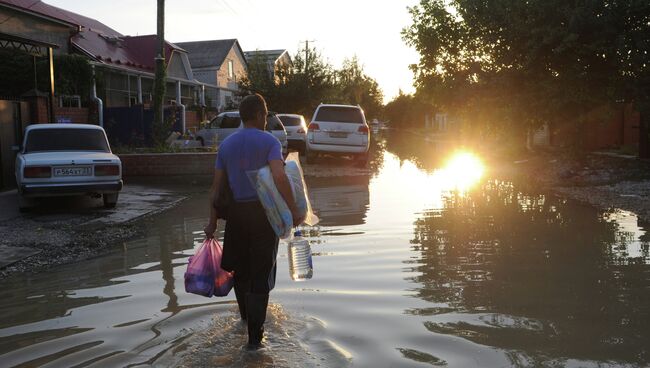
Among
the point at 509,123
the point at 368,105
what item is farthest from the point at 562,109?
the point at 368,105

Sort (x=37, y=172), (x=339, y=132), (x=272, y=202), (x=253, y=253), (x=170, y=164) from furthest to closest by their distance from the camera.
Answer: (x=339, y=132)
(x=170, y=164)
(x=37, y=172)
(x=253, y=253)
(x=272, y=202)

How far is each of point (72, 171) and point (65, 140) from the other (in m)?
1.27

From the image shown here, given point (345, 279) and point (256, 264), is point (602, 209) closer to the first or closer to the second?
point (345, 279)

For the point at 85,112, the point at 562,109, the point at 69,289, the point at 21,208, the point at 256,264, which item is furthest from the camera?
the point at 85,112

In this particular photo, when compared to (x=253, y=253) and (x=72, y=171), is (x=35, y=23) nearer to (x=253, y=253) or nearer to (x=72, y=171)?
(x=72, y=171)

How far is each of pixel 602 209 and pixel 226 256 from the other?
878 cm

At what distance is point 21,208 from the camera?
10828mm

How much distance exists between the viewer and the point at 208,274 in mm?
4676

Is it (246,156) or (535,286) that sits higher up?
(246,156)

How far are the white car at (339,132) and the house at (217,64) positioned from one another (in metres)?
27.4

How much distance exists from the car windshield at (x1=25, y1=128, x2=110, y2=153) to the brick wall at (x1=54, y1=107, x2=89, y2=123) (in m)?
9.16

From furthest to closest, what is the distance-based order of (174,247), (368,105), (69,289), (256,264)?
(368,105), (174,247), (69,289), (256,264)

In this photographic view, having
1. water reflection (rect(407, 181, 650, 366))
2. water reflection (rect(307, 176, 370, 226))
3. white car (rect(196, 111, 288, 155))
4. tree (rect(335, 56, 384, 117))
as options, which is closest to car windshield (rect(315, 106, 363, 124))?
white car (rect(196, 111, 288, 155))

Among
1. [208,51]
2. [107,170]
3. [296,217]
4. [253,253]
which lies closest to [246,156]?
[296,217]
